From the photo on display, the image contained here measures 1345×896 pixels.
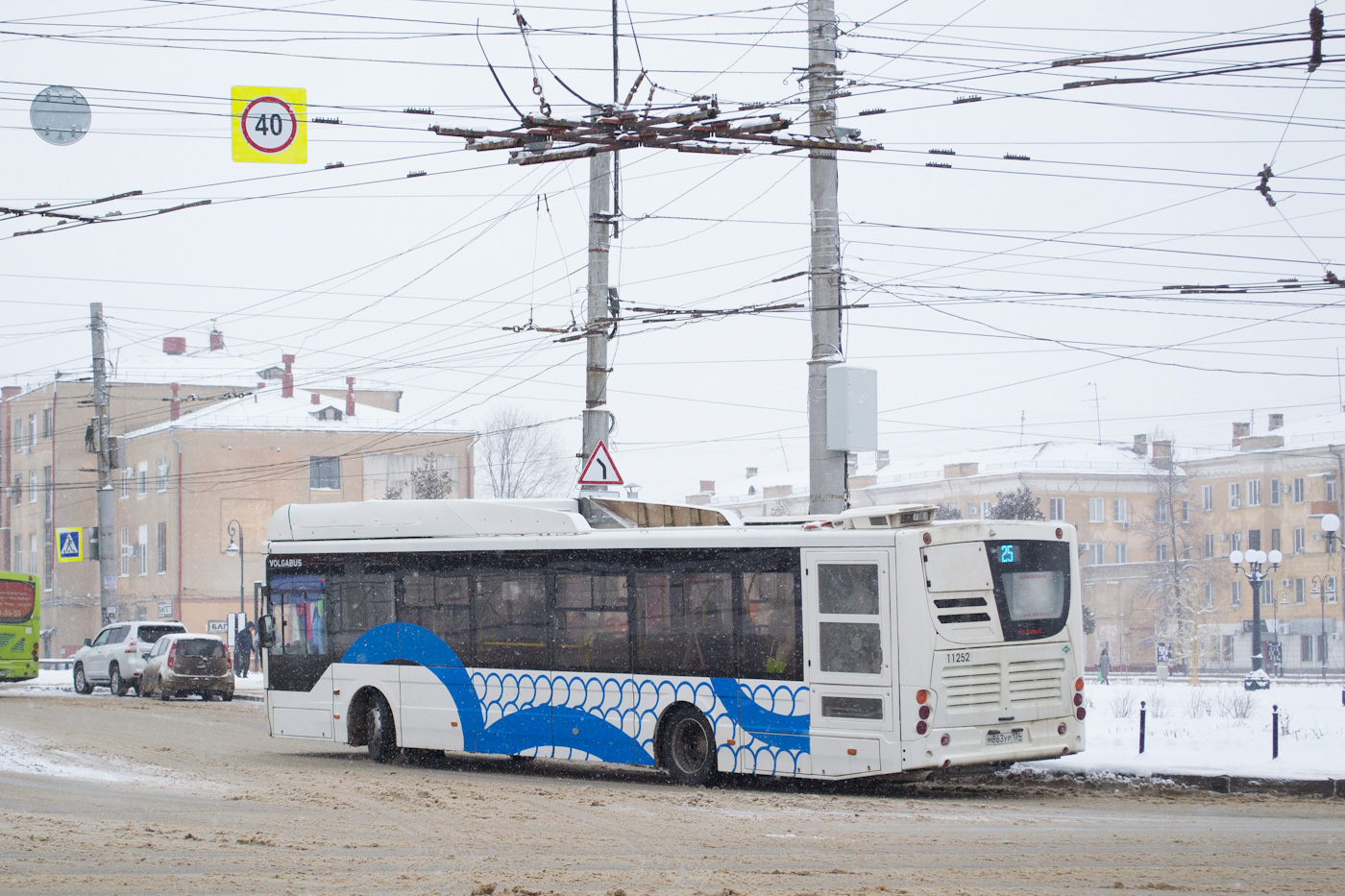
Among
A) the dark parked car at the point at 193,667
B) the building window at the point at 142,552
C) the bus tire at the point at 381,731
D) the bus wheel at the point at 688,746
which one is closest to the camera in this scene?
the bus wheel at the point at 688,746

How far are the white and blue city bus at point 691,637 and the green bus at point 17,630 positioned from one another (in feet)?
63.4

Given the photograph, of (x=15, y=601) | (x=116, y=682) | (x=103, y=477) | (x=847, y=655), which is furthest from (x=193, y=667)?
(x=847, y=655)

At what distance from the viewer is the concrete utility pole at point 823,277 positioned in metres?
17.2

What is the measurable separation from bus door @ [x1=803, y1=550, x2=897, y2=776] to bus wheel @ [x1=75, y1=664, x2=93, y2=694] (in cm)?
2615

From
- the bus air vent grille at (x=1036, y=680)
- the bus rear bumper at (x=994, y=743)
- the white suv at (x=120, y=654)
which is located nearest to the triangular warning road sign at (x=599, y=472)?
the bus air vent grille at (x=1036, y=680)

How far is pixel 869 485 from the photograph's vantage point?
9969 centimetres

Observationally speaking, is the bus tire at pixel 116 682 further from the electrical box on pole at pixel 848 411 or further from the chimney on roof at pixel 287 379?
the chimney on roof at pixel 287 379

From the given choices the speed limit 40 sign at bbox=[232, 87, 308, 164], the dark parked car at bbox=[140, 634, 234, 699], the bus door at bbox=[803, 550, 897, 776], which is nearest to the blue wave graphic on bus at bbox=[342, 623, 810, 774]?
the bus door at bbox=[803, 550, 897, 776]

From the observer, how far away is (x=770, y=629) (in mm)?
15234

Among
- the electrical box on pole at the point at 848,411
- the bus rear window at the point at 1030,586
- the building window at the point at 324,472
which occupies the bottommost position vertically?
the bus rear window at the point at 1030,586

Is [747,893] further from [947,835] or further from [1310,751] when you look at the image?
[1310,751]

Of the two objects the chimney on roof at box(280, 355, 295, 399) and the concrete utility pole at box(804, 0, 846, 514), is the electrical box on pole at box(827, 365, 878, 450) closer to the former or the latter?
the concrete utility pole at box(804, 0, 846, 514)

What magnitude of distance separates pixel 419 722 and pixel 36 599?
2212cm

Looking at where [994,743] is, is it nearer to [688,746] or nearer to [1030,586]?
[1030,586]
